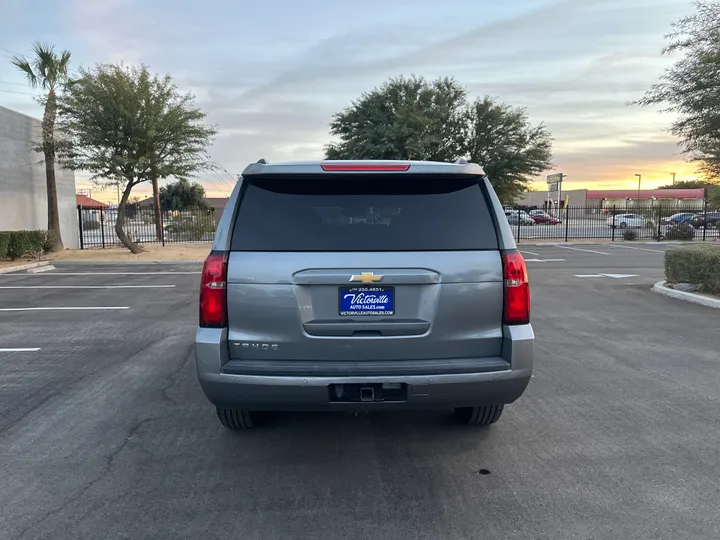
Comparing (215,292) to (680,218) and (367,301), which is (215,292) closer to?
(367,301)

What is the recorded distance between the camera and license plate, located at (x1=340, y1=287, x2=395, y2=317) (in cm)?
340

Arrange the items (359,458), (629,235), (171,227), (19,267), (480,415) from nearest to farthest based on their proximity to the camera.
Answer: (359,458), (480,415), (19,267), (171,227), (629,235)

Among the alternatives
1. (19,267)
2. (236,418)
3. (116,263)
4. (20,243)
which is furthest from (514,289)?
(20,243)

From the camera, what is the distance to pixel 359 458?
3941mm

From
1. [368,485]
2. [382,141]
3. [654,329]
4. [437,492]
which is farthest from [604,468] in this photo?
[382,141]

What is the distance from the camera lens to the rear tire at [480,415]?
4227mm

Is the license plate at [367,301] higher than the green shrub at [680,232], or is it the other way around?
the license plate at [367,301]

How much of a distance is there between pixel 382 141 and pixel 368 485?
84.7ft

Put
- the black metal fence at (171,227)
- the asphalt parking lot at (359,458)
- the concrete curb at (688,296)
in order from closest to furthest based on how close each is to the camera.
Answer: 1. the asphalt parking lot at (359,458)
2. the concrete curb at (688,296)
3. the black metal fence at (171,227)

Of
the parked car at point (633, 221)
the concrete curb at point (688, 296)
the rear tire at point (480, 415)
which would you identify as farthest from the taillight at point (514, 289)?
the parked car at point (633, 221)

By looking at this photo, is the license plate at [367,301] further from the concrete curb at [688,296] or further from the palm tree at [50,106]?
the palm tree at [50,106]

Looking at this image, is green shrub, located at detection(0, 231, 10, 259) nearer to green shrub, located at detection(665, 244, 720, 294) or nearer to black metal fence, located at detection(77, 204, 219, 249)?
black metal fence, located at detection(77, 204, 219, 249)

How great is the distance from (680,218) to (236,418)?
3606cm

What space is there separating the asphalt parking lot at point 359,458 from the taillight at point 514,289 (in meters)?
1.07
